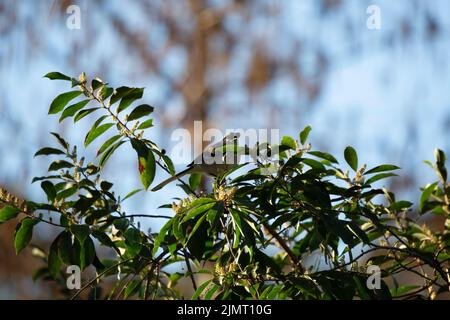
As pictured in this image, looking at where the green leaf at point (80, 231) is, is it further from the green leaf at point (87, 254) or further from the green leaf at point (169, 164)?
the green leaf at point (169, 164)

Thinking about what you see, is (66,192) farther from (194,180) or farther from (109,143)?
(194,180)

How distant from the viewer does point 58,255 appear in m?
1.47

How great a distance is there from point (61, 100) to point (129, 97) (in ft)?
0.46

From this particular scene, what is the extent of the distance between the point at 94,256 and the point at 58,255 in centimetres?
8

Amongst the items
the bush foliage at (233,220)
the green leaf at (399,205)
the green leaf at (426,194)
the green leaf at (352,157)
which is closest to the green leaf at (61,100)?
the bush foliage at (233,220)

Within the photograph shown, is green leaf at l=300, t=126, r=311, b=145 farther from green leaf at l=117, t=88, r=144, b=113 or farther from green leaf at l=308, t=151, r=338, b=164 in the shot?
green leaf at l=117, t=88, r=144, b=113

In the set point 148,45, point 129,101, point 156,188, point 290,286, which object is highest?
point 148,45

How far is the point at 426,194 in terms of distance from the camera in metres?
1.66

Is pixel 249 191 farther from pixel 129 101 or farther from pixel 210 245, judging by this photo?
pixel 129 101

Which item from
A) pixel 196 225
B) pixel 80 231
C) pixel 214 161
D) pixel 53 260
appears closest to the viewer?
pixel 196 225

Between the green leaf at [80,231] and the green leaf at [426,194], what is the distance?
2.61ft

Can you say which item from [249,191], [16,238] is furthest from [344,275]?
[16,238]

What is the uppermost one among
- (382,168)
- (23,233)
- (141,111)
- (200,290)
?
(141,111)

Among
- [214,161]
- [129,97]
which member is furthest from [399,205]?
[129,97]
